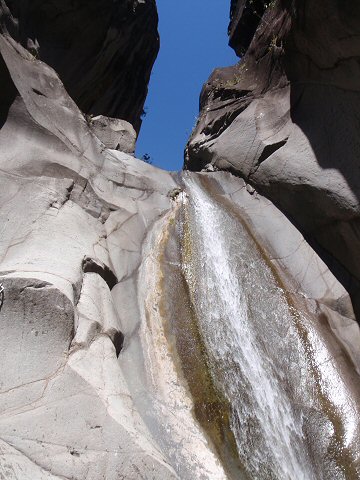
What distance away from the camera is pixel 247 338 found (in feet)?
18.0

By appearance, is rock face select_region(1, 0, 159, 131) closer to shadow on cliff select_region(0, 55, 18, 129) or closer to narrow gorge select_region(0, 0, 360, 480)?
narrow gorge select_region(0, 0, 360, 480)

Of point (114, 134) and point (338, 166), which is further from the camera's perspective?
point (114, 134)

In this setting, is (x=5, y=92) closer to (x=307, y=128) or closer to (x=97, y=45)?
(x=307, y=128)

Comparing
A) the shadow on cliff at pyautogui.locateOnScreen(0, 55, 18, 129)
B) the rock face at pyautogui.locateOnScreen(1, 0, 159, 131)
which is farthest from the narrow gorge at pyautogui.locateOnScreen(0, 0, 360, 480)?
the rock face at pyautogui.locateOnScreen(1, 0, 159, 131)

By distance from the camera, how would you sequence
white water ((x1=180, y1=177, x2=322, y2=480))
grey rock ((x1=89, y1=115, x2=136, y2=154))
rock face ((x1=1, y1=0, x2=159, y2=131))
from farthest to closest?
1. rock face ((x1=1, y1=0, x2=159, y2=131))
2. grey rock ((x1=89, y1=115, x2=136, y2=154))
3. white water ((x1=180, y1=177, x2=322, y2=480))

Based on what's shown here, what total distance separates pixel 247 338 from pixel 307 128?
3624 millimetres

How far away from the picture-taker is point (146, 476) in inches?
121

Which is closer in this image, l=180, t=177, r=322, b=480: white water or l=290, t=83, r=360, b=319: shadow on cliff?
l=180, t=177, r=322, b=480: white water

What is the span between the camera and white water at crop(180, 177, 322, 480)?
447 centimetres

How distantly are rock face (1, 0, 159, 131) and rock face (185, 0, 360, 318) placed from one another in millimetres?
4163

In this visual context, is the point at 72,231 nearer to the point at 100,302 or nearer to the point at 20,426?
the point at 100,302

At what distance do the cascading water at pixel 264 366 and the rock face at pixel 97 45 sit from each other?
5.81 metres

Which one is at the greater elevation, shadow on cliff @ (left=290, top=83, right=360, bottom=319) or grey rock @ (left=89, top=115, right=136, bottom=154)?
shadow on cliff @ (left=290, top=83, right=360, bottom=319)

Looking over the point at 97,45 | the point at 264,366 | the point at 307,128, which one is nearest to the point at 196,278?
the point at 264,366
